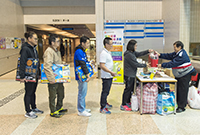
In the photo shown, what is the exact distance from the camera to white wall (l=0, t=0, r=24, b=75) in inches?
337

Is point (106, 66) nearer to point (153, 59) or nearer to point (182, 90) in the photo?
A: point (153, 59)

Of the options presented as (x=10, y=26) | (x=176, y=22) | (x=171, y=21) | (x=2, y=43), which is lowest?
(x=2, y=43)

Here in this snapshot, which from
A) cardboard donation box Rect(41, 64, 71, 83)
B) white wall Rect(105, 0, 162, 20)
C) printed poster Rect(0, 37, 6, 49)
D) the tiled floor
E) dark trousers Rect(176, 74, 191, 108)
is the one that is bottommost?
the tiled floor

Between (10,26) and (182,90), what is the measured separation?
28.7 feet

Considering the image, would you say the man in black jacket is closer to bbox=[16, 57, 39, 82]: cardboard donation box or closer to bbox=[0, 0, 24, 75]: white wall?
bbox=[16, 57, 39, 82]: cardboard donation box

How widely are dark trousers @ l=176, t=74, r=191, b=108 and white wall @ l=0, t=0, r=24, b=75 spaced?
794 centimetres

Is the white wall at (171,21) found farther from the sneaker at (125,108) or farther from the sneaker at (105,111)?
the sneaker at (105,111)

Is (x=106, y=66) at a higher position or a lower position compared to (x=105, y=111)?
higher

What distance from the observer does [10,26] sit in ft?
30.2

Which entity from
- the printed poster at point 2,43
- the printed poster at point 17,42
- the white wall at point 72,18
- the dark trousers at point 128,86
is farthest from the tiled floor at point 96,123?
the white wall at point 72,18

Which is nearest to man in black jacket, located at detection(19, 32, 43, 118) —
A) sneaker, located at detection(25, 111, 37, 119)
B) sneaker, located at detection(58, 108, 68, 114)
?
sneaker, located at detection(25, 111, 37, 119)

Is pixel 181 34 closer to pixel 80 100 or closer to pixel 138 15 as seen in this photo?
pixel 138 15

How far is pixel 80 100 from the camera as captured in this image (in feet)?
11.1

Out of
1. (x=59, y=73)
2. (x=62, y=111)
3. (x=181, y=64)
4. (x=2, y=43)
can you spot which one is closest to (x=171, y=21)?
(x=181, y=64)
